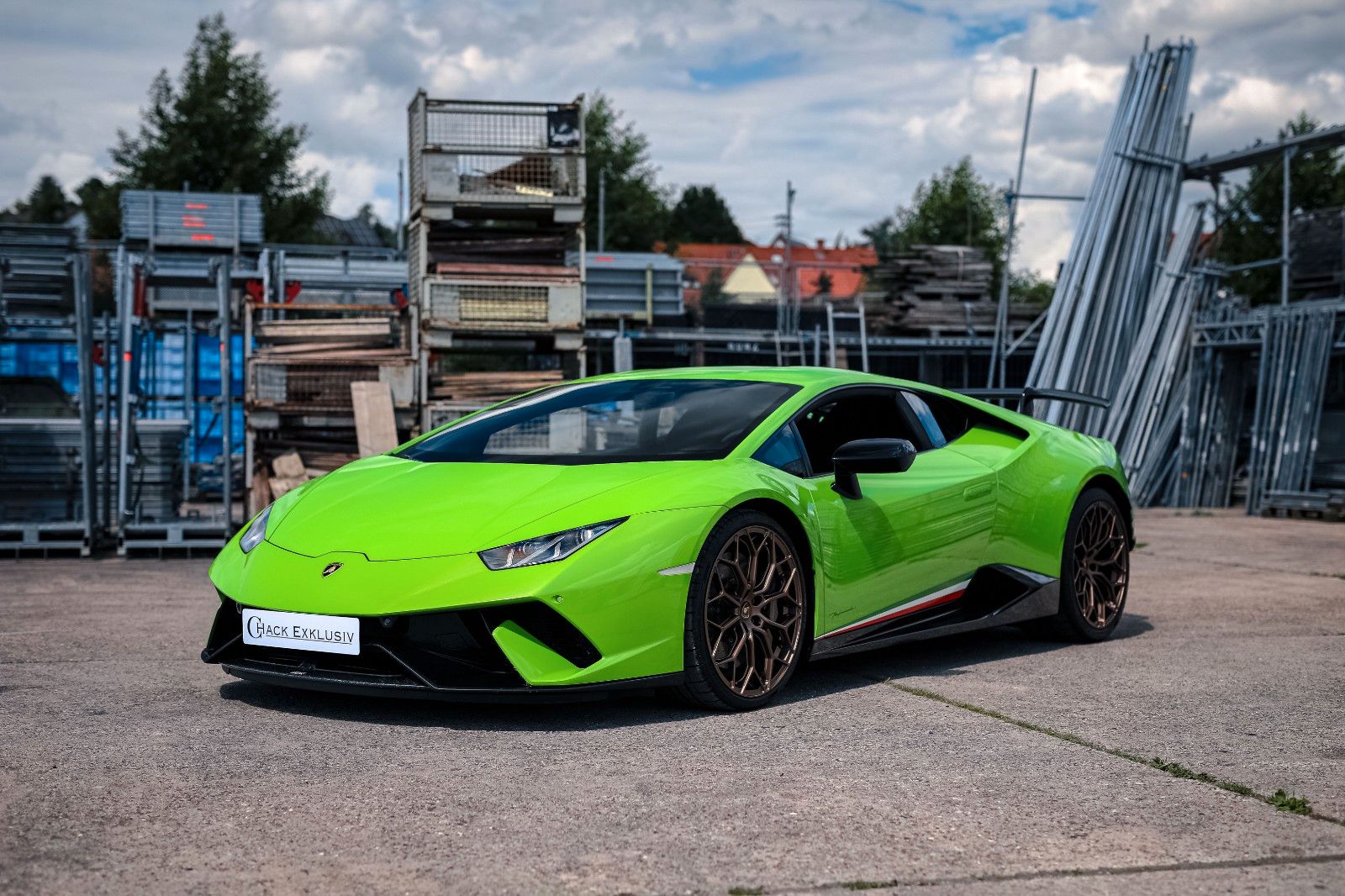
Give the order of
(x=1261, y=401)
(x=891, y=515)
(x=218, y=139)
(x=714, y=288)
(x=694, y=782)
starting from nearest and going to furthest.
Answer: (x=694, y=782), (x=891, y=515), (x=1261, y=401), (x=714, y=288), (x=218, y=139)

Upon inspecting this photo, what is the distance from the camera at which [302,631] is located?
14.6 feet

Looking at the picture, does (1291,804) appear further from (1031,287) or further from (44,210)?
(44,210)

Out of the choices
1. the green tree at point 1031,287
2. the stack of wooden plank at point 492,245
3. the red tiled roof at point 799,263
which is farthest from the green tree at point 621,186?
the stack of wooden plank at point 492,245

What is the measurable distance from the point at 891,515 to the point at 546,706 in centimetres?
149

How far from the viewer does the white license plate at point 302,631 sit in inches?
171

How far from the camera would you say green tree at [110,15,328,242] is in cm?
4250

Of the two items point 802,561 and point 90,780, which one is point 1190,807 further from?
point 90,780

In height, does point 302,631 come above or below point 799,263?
below

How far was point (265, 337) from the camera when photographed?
514 inches

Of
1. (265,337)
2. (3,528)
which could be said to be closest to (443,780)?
(3,528)

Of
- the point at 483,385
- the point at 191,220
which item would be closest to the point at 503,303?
the point at 483,385

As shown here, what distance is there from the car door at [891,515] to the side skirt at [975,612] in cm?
5

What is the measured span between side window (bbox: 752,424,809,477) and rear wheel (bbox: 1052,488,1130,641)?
173 cm

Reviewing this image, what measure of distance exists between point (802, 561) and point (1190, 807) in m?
1.75
